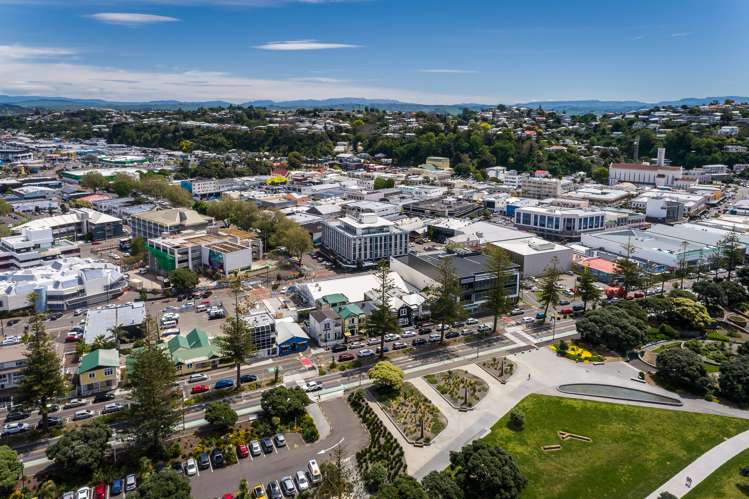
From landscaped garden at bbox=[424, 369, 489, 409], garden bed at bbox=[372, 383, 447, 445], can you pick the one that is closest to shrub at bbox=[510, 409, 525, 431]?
landscaped garden at bbox=[424, 369, 489, 409]

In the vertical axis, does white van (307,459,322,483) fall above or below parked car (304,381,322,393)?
below

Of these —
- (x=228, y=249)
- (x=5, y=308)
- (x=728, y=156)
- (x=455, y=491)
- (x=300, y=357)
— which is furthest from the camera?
(x=728, y=156)

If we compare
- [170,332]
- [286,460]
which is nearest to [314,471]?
[286,460]

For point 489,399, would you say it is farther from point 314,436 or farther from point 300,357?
point 300,357

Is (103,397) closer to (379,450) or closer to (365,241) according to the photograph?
(379,450)

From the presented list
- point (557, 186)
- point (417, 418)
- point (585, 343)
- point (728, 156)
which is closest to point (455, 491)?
point (417, 418)

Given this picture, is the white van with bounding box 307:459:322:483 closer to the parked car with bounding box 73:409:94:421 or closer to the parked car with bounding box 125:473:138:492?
the parked car with bounding box 125:473:138:492
